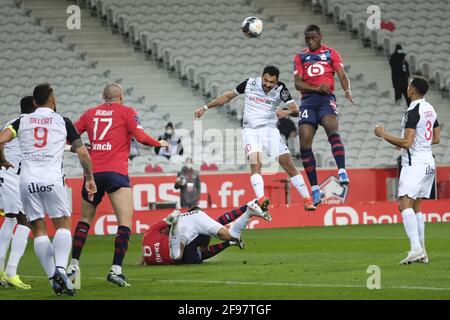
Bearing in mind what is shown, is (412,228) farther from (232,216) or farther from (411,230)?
(232,216)

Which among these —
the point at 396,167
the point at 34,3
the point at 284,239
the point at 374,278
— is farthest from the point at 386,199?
the point at 374,278

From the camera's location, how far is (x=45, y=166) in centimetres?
1189

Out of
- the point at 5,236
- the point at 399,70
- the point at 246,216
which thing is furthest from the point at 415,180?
the point at 399,70

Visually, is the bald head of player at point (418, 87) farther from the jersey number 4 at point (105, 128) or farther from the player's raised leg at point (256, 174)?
the jersey number 4 at point (105, 128)

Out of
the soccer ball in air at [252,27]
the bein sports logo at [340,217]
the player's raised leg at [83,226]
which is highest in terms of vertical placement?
the soccer ball in air at [252,27]

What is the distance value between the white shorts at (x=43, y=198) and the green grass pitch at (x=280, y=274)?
880 millimetres

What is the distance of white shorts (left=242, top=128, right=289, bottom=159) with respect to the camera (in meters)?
16.8

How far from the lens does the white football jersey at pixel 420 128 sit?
46.8 feet

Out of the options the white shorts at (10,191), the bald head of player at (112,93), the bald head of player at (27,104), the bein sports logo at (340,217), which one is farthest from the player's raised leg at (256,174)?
the bein sports logo at (340,217)

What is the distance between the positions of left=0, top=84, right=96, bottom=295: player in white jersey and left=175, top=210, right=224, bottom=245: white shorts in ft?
12.2

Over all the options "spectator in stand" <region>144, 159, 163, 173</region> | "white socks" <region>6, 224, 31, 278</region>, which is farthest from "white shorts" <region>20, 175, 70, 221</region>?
"spectator in stand" <region>144, 159, 163, 173</region>

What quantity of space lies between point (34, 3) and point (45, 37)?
6.60ft

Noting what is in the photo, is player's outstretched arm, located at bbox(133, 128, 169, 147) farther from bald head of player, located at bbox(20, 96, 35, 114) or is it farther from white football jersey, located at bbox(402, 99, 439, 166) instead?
white football jersey, located at bbox(402, 99, 439, 166)

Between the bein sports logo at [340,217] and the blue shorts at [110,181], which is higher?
the blue shorts at [110,181]
